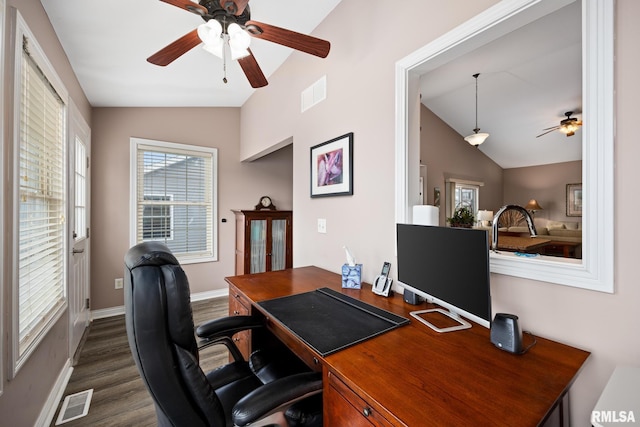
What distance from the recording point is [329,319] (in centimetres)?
126

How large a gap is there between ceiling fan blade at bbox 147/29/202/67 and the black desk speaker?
201 cm

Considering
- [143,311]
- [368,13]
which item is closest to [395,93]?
[368,13]

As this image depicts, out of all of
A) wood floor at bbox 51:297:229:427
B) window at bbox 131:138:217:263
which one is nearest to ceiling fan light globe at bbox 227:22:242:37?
wood floor at bbox 51:297:229:427

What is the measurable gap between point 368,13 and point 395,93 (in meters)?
0.67

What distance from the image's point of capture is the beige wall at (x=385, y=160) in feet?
2.95

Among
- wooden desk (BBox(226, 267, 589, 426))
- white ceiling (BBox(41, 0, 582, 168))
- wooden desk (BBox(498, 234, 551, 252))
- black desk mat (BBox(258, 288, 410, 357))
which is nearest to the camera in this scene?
wooden desk (BBox(226, 267, 589, 426))

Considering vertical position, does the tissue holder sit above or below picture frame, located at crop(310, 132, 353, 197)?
below

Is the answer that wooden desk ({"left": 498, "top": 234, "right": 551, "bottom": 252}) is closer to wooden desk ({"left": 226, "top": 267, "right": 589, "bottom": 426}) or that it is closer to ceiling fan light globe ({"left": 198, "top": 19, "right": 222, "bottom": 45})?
wooden desk ({"left": 226, "top": 267, "right": 589, "bottom": 426})

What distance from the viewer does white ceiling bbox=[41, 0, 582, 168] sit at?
2.02 meters

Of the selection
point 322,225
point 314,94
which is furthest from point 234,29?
point 322,225

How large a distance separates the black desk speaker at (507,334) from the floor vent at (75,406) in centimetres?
245

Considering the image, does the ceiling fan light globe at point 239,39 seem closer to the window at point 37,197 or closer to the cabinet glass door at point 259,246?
the window at point 37,197

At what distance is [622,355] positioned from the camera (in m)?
0.90

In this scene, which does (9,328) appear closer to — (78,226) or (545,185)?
(78,226)
